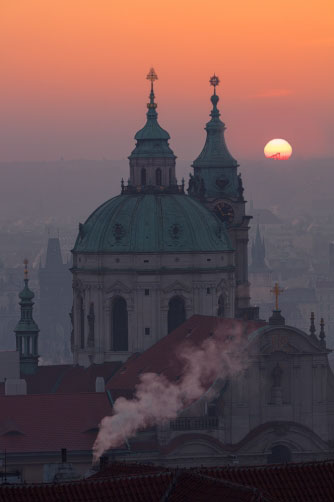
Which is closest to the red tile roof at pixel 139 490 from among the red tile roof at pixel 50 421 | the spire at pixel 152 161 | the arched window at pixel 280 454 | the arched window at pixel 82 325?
the red tile roof at pixel 50 421

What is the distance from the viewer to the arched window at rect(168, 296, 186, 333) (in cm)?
15700

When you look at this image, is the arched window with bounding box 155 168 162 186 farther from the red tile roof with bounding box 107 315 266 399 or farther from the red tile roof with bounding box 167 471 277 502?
the red tile roof with bounding box 167 471 277 502

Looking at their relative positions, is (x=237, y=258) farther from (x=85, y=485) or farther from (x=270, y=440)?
(x=85, y=485)

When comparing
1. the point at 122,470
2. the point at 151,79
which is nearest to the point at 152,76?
the point at 151,79

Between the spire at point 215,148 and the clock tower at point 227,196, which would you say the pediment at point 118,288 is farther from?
the spire at point 215,148

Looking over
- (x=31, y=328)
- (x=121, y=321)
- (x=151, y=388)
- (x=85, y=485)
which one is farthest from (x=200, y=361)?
(x=85, y=485)

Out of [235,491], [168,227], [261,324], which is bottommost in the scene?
[235,491]

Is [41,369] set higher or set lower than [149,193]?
lower

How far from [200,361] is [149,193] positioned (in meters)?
20.2

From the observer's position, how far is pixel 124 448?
442ft

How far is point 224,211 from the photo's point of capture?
6609 inches

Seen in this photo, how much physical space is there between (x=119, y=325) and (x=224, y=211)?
14.1 meters

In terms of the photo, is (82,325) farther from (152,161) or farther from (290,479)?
(290,479)

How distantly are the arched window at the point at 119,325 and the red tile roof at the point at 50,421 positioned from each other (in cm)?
1687
